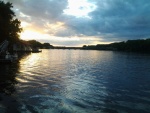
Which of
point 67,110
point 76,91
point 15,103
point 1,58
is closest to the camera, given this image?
point 67,110

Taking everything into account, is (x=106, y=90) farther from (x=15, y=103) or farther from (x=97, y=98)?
A: (x=15, y=103)

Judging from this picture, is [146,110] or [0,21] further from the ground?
[0,21]

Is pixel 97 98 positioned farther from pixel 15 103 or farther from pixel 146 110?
pixel 15 103

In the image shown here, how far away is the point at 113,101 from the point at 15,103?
8863mm

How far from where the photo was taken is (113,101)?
63.2 ft

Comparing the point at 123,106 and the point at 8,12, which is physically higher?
the point at 8,12

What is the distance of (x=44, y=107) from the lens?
53.9 ft

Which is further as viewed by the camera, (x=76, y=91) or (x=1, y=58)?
(x=1, y=58)

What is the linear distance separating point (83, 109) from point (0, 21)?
55876mm

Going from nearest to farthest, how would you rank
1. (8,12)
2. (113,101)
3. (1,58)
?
1. (113,101)
2. (1,58)
3. (8,12)

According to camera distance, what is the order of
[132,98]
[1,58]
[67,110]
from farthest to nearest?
1. [1,58]
2. [132,98]
3. [67,110]

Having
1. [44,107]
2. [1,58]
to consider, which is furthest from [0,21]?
[44,107]

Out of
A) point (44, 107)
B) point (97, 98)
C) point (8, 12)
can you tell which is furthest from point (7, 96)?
point (8, 12)

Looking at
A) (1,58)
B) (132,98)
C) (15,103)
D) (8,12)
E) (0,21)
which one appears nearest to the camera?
(15,103)
